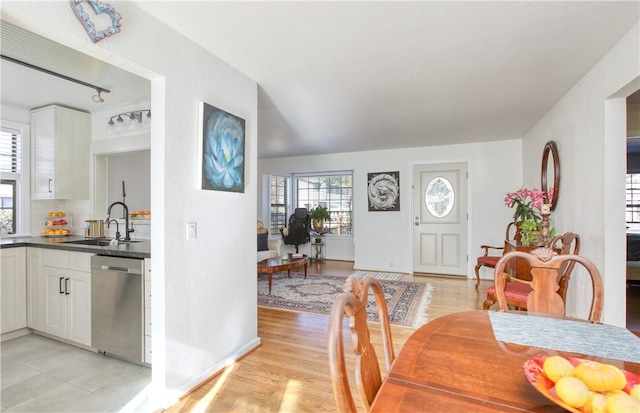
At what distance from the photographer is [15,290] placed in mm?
2656

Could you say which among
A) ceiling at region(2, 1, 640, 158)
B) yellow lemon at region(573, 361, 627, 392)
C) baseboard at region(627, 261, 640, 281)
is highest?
ceiling at region(2, 1, 640, 158)

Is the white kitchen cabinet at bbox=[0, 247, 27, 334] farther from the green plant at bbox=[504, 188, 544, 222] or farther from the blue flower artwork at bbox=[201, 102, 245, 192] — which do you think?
the green plant at bbox=[504, 188, 544, 222]

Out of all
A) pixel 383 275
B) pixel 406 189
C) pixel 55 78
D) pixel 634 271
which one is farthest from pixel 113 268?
pixel 634 271

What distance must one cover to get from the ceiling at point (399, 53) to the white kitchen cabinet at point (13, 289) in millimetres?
1539

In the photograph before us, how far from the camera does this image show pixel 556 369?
2.16 ft

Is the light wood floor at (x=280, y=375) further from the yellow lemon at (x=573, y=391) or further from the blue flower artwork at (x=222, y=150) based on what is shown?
the yellow lemon at (x=573, y=391)

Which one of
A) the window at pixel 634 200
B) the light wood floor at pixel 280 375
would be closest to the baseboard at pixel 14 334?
the light wood floor at pixel 280 375

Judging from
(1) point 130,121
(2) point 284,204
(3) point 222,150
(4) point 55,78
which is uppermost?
(4) point 55,78

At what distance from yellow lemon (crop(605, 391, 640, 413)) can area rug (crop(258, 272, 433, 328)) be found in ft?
8.35

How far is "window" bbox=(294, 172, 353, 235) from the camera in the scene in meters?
6.89

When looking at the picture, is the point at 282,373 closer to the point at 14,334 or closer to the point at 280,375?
the point at 280,375

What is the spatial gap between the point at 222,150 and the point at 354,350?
1808mm

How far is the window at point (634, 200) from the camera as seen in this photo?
5.90m

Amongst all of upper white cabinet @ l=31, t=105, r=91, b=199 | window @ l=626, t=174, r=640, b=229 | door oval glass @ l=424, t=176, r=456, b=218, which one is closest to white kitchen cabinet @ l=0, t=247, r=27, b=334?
upper white cabinet @ l=31, t=105, r=91, b=199
